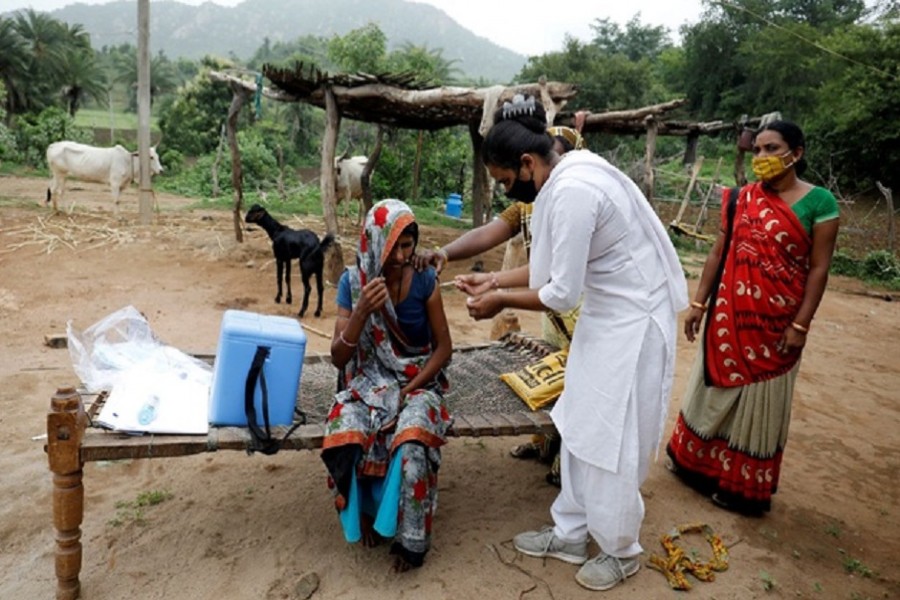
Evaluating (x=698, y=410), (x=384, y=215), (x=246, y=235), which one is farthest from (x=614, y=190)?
(x=246, y=235)

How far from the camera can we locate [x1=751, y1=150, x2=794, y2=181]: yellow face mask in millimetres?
2869

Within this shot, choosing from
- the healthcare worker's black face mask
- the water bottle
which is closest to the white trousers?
the healthcare worker's black face mask

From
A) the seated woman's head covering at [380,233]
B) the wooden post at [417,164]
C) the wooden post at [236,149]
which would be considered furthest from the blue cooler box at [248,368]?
the wooden post at [417,164]

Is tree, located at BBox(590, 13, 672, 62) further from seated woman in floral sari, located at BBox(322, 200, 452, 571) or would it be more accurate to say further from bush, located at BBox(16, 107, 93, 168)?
seated woman in floral sari, located at BBox(322, 200, 452, 571)

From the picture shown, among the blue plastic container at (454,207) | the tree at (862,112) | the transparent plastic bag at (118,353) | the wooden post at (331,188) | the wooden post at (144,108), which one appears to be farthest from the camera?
the tree at (862,112)

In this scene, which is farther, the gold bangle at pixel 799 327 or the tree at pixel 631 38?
the tree at pixel 631 38

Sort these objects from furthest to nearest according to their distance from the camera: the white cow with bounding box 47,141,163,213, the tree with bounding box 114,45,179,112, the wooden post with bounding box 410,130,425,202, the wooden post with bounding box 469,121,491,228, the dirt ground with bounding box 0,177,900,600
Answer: the tree with bounding box 114,45,179,112, the wooden post with bounding box 410,130,425,202, the white cow with bounding box 47,141,163,213, the wooden post with bounding box 469,121,491,228, the dirt ground with bounding box 0,177,900,600

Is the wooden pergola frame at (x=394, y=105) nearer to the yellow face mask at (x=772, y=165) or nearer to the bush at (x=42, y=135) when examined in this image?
the yellow face mask at (x=772, y=165)

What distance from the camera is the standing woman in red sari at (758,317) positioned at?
113 inches

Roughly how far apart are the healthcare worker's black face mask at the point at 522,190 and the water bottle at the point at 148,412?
166 cm

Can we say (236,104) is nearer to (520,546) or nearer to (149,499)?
(149,499)

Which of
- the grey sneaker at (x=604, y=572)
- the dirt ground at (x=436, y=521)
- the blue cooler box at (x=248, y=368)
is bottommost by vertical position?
the dirt ground at (x=436, y=521)

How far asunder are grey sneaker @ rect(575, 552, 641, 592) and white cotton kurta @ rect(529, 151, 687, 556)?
128 millimetres

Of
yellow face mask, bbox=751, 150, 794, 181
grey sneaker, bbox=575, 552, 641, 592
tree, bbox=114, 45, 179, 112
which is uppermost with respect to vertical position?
tree, bbox=114, 45, 179, 112
